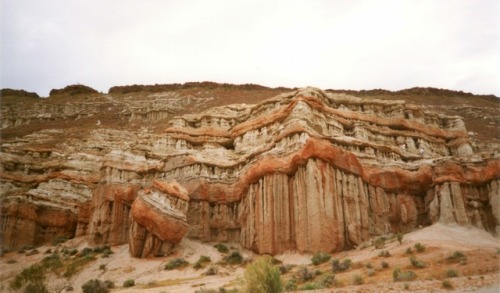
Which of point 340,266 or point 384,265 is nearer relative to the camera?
point 384,265

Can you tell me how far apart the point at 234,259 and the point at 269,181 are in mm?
6100

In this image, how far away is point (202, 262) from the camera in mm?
30234

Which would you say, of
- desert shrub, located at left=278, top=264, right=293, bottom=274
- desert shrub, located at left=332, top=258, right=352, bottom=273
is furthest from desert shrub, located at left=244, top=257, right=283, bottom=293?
desert shrub, located at left=278, top=264, right=293, bottom=274

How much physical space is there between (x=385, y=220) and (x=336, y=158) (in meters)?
5.93

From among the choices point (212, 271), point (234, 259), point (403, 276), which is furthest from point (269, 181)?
point (403, 276)

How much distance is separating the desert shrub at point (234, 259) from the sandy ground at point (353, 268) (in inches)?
25.3

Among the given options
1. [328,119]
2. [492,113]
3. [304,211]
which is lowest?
[304,211]

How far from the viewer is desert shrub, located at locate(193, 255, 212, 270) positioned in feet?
95.5

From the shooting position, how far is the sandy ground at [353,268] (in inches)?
596

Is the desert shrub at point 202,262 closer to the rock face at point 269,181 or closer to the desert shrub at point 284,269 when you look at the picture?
the rock face at point 269,181

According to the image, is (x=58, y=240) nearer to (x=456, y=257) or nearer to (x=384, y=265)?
(x=384, y=265)

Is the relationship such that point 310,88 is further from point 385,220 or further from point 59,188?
point 59,188

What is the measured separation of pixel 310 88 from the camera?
4516 centimetres

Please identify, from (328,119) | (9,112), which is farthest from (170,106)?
(328,119)
